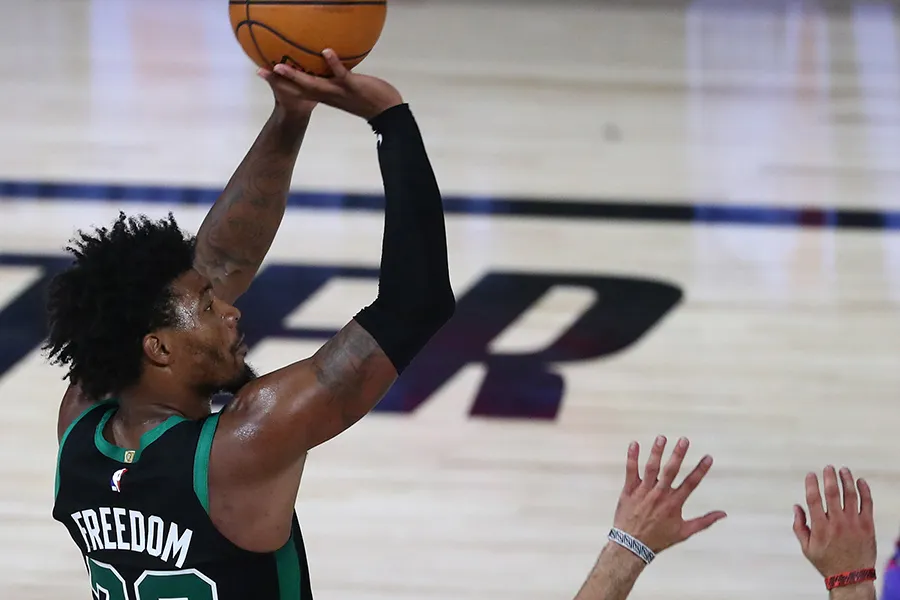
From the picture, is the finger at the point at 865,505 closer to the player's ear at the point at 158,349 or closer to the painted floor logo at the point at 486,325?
the player's ear at the point at 158,349

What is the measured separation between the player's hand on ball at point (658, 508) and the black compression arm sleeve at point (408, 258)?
1.23ft

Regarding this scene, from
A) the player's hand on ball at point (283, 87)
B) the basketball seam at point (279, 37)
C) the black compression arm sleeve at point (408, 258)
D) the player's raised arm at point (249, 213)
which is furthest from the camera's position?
the player's raised arm at point (249, 213)

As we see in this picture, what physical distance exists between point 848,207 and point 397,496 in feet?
9.03

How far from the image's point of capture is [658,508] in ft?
5.54

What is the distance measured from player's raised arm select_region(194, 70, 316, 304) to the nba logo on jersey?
0.57 m

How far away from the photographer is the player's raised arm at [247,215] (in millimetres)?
2137

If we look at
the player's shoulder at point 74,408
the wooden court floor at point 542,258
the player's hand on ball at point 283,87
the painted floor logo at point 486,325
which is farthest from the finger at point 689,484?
the painted floor logo at point 486,325

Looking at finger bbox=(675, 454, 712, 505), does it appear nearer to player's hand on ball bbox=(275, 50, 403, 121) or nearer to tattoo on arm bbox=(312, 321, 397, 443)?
tattoo on arm bbox=(312, 321, 397, 443)

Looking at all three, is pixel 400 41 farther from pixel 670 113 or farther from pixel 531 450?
pixel 531 450

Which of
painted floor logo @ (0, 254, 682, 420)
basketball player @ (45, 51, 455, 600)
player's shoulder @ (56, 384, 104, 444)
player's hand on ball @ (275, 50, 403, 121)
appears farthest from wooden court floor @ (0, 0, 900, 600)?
player's hand on ball @ (275, 50, 403, 121)

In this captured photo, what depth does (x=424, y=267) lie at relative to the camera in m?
1.63

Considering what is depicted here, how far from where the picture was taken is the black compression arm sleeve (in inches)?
64.1

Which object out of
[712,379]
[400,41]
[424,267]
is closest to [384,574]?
[712,379]

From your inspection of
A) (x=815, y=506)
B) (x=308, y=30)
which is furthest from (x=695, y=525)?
(x=308, y=30)
